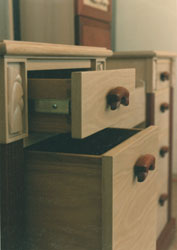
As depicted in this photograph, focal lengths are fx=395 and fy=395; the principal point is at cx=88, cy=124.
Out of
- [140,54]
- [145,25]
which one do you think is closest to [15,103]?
[140,54]

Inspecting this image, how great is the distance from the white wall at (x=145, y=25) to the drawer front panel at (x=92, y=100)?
3.99ft

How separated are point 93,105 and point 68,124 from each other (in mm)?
62

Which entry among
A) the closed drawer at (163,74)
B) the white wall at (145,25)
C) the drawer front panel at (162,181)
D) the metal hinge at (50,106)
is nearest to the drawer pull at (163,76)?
the closed drawer at (163,74)

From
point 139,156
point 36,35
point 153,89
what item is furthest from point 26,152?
point 153,89

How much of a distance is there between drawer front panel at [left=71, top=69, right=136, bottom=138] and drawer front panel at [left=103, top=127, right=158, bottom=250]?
65mm

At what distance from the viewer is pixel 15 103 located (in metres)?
0.69

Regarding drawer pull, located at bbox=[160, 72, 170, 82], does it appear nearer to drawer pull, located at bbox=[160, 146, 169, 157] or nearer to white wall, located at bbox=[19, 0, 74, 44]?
drawer pull, located at bbox=[160, 146, 169, 157]

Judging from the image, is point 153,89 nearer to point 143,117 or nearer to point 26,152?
point 143,117

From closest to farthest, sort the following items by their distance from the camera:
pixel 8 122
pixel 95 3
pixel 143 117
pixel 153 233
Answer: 1. pixel 8 122
2. pixel 153 233
3. pixel 143 117
4. pixel 95 3

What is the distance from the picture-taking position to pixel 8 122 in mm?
686

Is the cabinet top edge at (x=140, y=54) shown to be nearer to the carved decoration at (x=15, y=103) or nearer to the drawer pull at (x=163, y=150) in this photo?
the drawer pull at (x=163, y=150)

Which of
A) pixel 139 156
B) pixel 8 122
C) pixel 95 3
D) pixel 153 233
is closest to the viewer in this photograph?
pixel 8 122

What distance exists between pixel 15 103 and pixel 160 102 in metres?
0.92

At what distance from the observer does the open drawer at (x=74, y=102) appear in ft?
2.28
